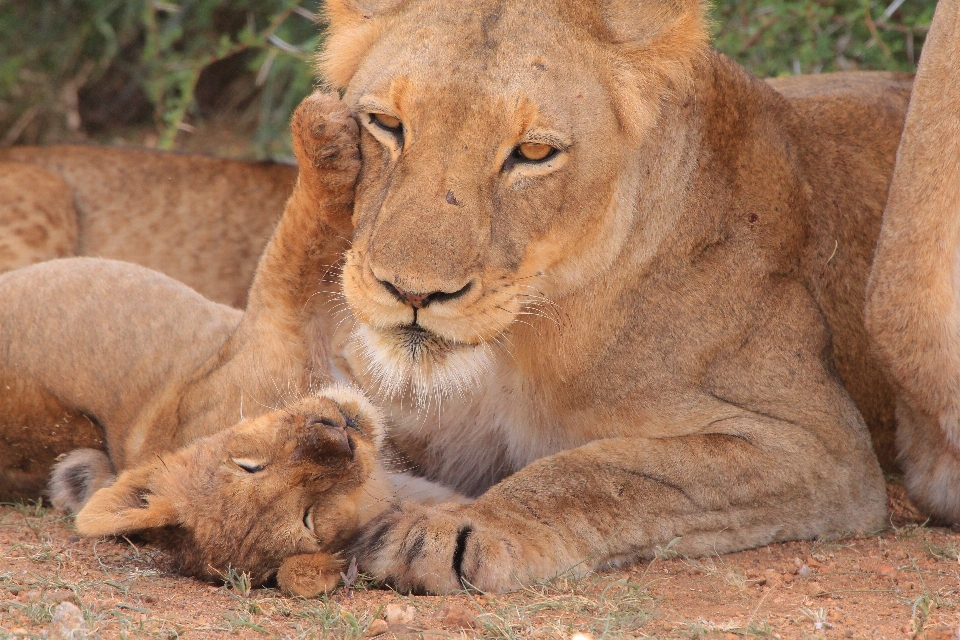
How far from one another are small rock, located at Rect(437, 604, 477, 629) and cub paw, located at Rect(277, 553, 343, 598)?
285mm

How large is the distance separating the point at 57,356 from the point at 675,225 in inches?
72.8

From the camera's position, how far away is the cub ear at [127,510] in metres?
2.74

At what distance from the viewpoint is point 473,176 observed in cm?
276

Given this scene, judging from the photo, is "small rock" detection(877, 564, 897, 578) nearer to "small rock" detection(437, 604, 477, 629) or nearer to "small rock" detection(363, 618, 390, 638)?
"small rock" detection(437, 604, 477, 629)

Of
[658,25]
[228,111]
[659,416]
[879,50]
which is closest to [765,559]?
[659,416]

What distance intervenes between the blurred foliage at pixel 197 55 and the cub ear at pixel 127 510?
121 inches

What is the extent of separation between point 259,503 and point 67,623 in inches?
19.7

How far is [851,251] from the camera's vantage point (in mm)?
3637

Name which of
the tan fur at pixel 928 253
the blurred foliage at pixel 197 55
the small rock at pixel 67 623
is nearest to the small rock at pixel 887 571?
the tan fur at pixel 928 253

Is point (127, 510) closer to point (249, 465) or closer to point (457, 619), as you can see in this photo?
point (249, 465)

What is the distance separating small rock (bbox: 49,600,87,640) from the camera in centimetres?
232

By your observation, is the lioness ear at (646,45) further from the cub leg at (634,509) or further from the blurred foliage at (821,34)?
the blurred foliage at (821,34)

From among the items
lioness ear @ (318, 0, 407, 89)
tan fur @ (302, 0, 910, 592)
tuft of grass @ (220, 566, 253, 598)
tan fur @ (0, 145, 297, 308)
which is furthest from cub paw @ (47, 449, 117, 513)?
tan fur @ (0, 145, 297, 308)

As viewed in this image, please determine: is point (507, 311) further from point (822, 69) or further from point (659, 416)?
point (822, 69)
